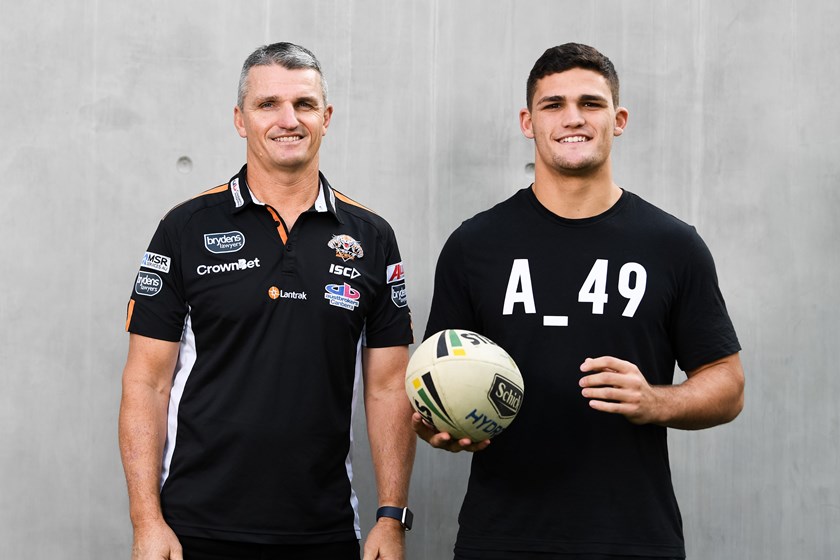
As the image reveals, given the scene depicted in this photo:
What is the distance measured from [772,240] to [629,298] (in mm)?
1332

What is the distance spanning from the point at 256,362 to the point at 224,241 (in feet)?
1.30

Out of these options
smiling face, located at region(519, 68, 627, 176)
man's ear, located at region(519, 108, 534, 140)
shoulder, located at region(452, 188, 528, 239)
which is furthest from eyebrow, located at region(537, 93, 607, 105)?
shoulder, located at region(452, 188, 528, 239)

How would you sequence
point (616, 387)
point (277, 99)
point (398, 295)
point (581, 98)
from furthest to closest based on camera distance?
point (398, 295) < point (277, 99) < point (581, 98) < point (616, 387)

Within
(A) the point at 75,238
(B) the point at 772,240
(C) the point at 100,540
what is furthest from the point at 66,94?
(B) the point at 772,240

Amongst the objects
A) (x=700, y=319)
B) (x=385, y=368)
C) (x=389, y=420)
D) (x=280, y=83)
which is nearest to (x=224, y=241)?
(x=280, y=83)

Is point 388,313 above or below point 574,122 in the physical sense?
below

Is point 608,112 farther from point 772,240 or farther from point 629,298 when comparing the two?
point 772,240

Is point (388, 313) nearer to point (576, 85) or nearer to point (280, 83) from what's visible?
point (280, 83)

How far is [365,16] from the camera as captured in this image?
343 centimetres

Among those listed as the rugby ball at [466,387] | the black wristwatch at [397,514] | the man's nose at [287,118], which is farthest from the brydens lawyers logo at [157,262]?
the black wristwatch at [397,514]

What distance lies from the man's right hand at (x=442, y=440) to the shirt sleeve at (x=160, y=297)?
0.80m

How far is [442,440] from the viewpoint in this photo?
238 centimetres

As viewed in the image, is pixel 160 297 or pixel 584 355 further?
pixel 160 297

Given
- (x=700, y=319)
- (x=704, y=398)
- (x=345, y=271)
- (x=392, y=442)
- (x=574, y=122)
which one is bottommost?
(x=392, y=442)
